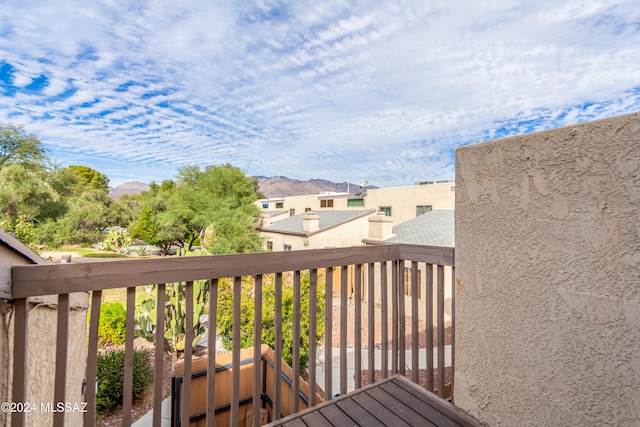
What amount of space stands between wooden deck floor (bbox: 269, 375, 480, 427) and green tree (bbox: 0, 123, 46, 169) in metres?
21.9

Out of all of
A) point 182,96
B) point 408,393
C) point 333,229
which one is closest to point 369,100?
point 333,229

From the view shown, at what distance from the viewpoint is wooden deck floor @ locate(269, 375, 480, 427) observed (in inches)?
62.4

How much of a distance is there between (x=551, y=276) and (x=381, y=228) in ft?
35.1

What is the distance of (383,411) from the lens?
1.69 m

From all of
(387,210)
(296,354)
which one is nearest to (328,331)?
(296,354)

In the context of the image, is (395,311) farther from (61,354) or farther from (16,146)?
(16,146)

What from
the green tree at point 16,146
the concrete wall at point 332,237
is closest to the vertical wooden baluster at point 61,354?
the concrete wall at point 332,237

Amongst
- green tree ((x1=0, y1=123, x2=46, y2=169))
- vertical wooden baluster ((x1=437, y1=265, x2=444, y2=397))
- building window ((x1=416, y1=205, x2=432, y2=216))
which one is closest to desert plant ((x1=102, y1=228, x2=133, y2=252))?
green tree ((x1=0, y1=123, x2=46, y2=169))

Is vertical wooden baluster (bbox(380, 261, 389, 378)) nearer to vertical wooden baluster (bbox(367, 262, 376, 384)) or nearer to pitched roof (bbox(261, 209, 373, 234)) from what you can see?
vertical wooden baluster (bbox(367, 262, 376, 384))

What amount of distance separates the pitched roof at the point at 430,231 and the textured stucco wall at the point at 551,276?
745 cm

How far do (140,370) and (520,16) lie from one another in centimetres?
823

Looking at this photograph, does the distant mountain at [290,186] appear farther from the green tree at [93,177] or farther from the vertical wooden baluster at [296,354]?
the vertical wooden baluster at [296,354]

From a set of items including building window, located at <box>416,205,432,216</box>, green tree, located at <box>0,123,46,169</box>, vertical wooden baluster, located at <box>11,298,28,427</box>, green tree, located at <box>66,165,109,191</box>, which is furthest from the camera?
green tree, located at <box>66,165,109,191</box>

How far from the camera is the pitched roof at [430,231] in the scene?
9.47 m
